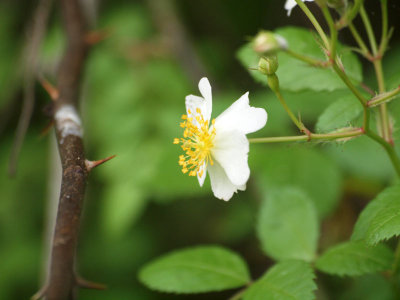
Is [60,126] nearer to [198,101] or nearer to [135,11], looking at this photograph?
[198,101]

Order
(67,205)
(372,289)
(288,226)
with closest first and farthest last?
(67,205) < (288,226) < (372,289)

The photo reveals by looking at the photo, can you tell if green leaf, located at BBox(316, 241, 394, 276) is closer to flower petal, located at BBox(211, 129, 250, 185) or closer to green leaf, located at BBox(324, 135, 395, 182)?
flower petal, located at BBox(211, 129, 250, 185)

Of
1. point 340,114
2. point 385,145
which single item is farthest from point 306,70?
point 385,145

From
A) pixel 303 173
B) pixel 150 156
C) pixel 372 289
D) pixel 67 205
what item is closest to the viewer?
pixel 67 205

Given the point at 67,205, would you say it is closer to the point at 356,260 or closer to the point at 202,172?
the point at 202,172

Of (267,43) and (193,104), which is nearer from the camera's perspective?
(267,43)

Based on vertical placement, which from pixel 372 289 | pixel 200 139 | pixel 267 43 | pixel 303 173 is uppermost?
pixel 267 43

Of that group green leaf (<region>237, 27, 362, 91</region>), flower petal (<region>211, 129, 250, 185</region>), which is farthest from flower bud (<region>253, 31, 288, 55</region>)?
green leaf (<region>237, 27, 362, 91</region>)
